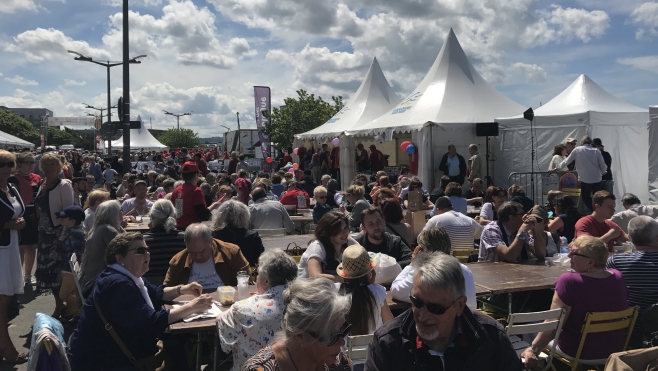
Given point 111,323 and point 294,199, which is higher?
point 294,199

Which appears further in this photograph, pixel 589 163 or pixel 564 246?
pixel 589 163

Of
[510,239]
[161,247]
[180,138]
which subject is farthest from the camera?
[180,138]

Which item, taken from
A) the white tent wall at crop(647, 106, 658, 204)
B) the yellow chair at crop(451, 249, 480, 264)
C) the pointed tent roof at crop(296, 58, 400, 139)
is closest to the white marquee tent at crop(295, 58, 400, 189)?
the pointed tent roof at crop(296, 58, 400, 139)

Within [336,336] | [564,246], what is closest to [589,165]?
[564,246]

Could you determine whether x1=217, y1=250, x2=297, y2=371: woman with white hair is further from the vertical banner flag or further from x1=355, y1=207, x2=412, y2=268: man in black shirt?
the vertical banner flag

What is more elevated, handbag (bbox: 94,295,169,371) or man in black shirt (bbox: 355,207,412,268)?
man in black shirt (bbox: 355,207,412,268)

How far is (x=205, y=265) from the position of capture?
4.48 metres

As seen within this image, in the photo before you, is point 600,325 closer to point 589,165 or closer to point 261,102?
point 589,165

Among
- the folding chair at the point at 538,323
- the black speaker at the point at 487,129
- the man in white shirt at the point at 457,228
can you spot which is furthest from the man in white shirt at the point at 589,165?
the folding chair at the point at 538,323

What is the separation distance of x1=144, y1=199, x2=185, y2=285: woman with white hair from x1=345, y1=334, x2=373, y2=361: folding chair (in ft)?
8.50

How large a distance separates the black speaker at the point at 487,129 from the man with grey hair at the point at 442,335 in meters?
13.6

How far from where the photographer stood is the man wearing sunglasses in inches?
205

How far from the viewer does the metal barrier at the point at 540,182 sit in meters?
12.5

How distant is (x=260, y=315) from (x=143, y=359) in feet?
2.89
